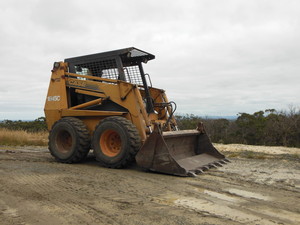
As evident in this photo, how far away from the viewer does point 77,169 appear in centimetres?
645

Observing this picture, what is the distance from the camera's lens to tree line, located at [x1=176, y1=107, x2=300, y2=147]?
16.1 metres

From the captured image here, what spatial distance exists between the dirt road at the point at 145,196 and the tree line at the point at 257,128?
415 inches

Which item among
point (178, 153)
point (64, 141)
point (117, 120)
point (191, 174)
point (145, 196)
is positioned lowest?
point (145, 196)

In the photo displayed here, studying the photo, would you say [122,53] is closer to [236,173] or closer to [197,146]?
[197,146]

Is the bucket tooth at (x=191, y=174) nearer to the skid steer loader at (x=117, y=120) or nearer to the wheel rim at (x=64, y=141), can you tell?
the skid steer loader at (x=117, y=120)

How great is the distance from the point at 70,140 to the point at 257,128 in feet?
41.8

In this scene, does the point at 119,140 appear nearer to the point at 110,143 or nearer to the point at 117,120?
the point at 110,143

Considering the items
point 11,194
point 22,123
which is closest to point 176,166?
point 11,194

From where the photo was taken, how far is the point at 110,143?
22.4 ft

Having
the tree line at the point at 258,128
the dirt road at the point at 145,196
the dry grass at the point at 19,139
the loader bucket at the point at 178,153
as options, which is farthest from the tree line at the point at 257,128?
the dirt road at the point at 145,196

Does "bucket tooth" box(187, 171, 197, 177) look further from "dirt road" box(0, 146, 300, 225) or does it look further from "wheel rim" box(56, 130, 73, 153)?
"wheel rim" box(56, 130, 73, 153)

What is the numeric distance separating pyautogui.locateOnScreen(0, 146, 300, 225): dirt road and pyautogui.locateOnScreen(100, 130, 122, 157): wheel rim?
48 centimetres

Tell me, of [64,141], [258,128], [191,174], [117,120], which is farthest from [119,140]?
[258,128]

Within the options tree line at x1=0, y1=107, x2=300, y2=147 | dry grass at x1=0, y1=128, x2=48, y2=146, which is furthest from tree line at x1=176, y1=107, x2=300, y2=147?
dry grass at x1=0, y1=128, x2=48, y2=146
